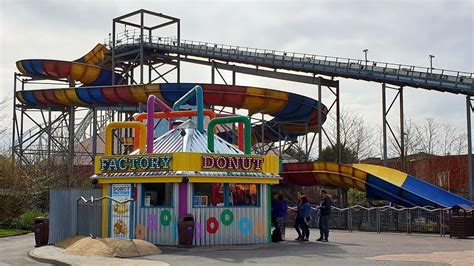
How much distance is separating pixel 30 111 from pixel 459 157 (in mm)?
34491

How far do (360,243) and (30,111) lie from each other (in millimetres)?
35850

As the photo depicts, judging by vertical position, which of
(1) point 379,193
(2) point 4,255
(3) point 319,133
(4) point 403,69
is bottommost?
(2) point 4,255

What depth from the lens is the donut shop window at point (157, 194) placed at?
783 inches

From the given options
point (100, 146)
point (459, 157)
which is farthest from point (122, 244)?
point (100, 146)

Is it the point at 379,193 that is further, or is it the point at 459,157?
the point at 459,157

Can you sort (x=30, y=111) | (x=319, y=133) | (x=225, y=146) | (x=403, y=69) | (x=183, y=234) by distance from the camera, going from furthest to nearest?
(x=30, y=111)
(x=319, y=133)
(x=403, y=69)
(x=225, y=146)
(x=183, y=234)

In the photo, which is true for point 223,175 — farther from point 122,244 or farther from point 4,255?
point 4,255

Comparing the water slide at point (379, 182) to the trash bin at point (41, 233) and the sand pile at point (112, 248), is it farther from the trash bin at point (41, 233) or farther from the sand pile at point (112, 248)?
the trash bin at point (41, 233)

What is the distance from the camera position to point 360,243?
20906mm

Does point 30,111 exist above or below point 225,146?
above

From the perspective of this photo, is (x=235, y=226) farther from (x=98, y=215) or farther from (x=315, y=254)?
(x=98, y=215)

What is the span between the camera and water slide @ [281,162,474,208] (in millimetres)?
29453

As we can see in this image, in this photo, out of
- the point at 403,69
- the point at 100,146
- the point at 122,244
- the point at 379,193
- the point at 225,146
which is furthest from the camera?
the point at 100,146

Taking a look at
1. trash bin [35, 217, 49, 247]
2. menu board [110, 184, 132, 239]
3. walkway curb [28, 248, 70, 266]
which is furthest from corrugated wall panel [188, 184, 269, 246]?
trash bin [35, 217, 49, 247]
